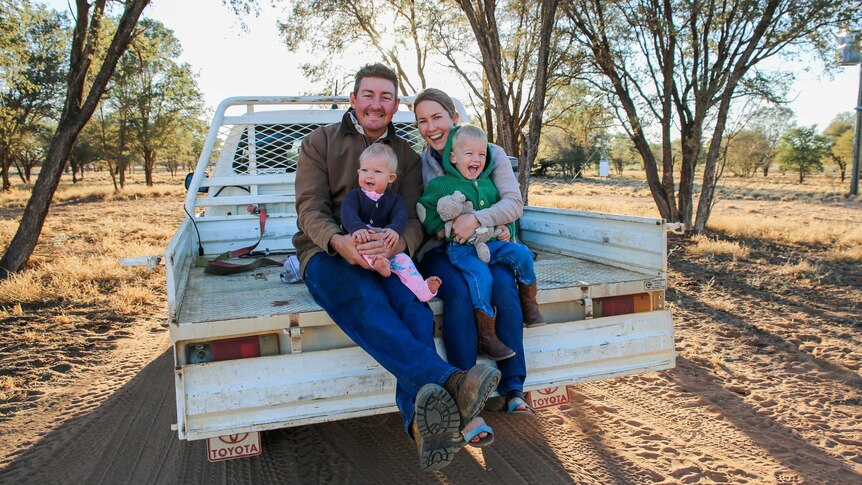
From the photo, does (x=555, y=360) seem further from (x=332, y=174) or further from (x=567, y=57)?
(x=567, y=57)

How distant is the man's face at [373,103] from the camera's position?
3305 mm

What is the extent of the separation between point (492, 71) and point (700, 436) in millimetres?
7649

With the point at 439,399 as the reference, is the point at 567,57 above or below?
above

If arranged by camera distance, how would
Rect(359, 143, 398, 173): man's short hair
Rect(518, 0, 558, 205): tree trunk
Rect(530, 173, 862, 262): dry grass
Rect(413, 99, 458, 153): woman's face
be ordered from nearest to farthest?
Rect(359, 143, 398, 173): man's short hair < Rect(413, 99, 458, 153): woman's face < Rect(518, 0, 558, 205): tree trunk < Rect(530, 173, 862, 262): dry grass

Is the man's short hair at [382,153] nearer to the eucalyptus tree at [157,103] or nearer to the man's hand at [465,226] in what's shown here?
the man's hand at [465,226]

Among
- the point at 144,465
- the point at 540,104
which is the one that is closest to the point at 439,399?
the point at 144,465

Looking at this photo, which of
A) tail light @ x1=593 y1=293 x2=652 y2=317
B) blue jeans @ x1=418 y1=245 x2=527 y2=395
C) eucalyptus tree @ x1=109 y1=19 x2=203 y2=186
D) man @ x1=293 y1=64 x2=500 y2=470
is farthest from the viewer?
eucalyptus tree @ x1=109 y1=19 x2=203 y2=186

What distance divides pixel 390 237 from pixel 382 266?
0.16 meters

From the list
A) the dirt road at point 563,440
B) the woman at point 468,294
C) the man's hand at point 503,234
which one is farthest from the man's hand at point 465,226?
the dirt road at point 563,440

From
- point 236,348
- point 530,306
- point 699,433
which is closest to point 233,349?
point 236,348

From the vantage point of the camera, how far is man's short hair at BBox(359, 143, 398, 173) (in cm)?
305

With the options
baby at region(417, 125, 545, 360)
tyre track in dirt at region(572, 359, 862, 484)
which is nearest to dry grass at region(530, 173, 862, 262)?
tyre track in dirt at region(572, 359, 862, 484)

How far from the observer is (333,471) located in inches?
123

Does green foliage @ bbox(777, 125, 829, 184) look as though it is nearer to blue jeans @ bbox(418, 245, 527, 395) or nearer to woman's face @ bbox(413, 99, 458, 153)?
woman's face @ bbox(413, 99, 458, 153)
